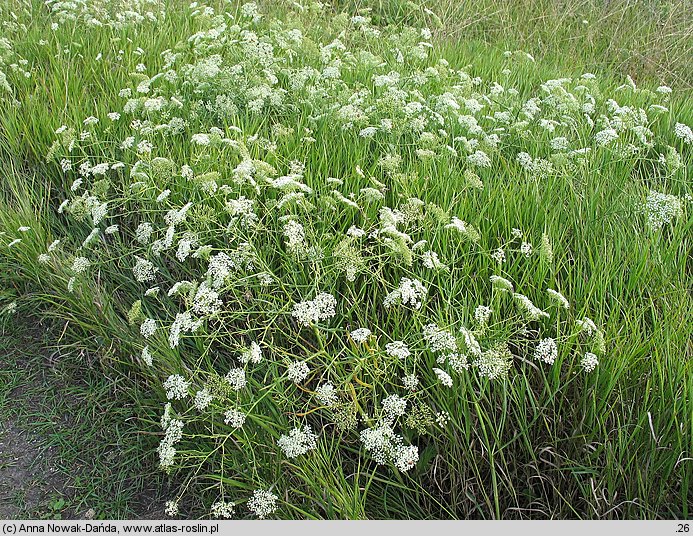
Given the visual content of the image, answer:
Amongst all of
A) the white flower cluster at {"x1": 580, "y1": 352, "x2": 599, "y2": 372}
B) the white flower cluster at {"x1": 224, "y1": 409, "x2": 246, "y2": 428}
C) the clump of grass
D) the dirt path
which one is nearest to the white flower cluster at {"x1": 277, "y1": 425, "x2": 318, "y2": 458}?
the clump of grass

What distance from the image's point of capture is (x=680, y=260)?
259 cm

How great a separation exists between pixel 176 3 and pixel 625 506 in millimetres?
4769

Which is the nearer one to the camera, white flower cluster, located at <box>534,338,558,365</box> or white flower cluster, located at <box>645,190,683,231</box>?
white flower cluster, located at <box>534,338,558,365</box>

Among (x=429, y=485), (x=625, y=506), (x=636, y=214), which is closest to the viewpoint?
(x=625, y=506)

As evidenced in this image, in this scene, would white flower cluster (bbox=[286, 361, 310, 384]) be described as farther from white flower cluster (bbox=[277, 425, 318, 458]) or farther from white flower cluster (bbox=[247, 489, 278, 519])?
white flower cluster (bbox=[247, 489, 278, 519])

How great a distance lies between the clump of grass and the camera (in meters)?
2.04

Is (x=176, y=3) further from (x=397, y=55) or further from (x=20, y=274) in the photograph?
(x=20, y=274)

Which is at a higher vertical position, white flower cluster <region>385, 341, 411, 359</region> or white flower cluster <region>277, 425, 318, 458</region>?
white flower cluster <region>385, 341, 411, 359</region>

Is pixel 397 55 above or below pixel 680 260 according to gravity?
above

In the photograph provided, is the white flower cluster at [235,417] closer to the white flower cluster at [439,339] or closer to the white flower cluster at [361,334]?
the white flower cluster at [361,334]

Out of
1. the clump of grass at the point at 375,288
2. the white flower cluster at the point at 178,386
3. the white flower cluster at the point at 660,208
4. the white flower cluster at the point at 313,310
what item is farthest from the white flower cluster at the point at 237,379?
the white flower cluster at the point at 660,208

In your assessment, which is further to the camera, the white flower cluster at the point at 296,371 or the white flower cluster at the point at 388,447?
the white flower cluster at the point at 296,371

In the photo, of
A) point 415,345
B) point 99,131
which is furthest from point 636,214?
point 99,131

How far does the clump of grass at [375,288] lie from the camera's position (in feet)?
6.68
